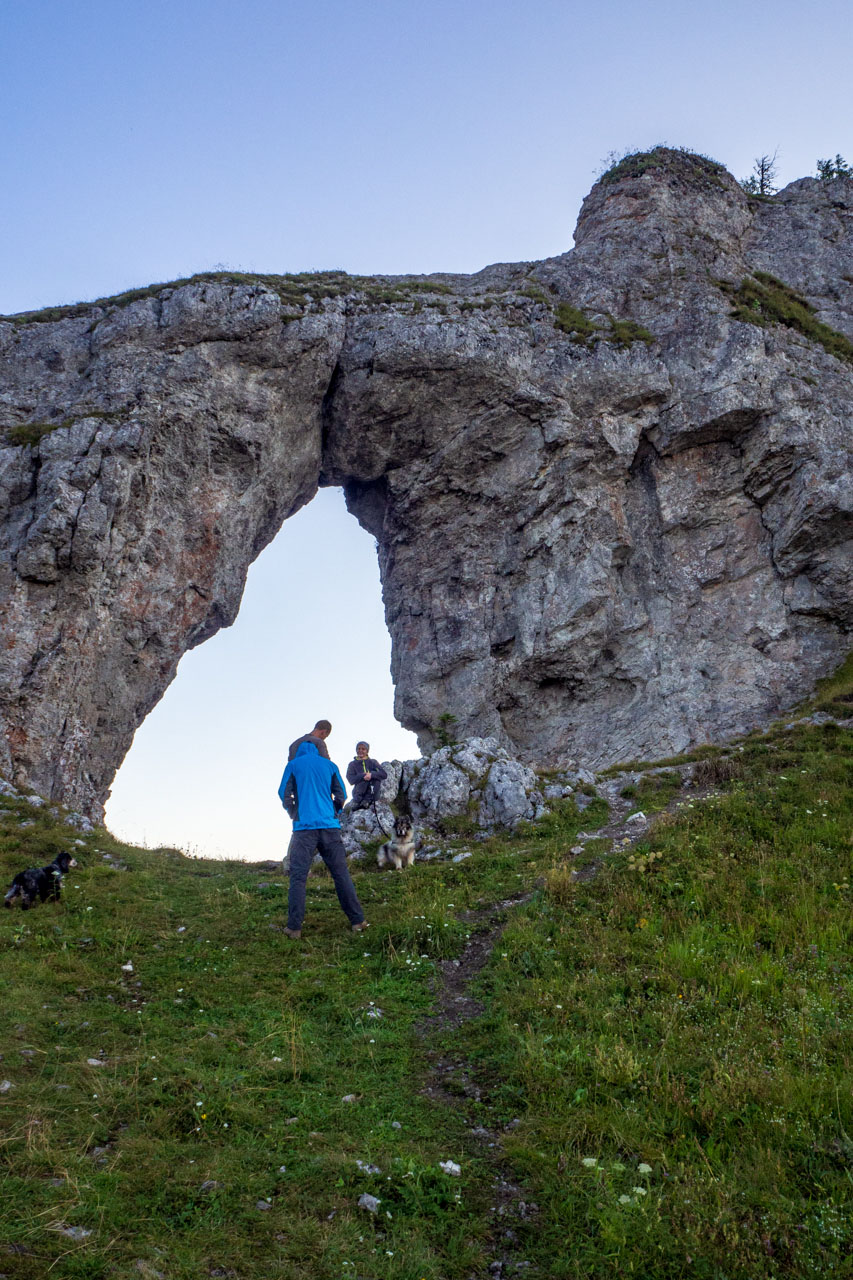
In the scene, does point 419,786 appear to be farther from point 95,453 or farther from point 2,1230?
point 2,1230

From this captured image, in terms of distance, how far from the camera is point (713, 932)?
936cm

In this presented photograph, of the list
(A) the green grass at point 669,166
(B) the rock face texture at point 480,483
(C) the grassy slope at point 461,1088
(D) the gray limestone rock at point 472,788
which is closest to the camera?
(C) the grassy slope at point 461,1088

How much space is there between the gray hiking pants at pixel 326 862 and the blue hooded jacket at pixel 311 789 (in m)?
0.14

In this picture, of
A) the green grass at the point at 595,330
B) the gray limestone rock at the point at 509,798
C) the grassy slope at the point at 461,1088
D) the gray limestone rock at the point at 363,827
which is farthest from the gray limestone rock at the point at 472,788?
the green grass at the point at 595,330

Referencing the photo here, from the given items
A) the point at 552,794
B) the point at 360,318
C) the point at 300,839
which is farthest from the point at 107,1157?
the point at 360,318

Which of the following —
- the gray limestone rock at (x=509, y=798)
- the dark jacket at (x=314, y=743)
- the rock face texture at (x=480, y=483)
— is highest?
the rock face texture at (x=480, y=483)

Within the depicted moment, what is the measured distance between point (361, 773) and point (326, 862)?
790 centimetres

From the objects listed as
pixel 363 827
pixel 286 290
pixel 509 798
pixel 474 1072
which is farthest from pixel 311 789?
pixel 286 290

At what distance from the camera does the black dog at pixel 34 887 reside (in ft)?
39.2

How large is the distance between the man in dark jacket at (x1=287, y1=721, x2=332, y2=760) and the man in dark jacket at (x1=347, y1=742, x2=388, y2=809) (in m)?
7.14

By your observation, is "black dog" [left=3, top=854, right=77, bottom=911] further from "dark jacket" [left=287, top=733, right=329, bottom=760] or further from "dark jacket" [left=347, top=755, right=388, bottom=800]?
"dark jacket" [left=347, top=755, right=388, bottom=800]

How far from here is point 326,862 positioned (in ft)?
38.0

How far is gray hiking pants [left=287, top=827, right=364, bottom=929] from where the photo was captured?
11.3 meters

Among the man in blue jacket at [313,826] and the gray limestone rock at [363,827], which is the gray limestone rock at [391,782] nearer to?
the gray limestone rock at [363,827]
